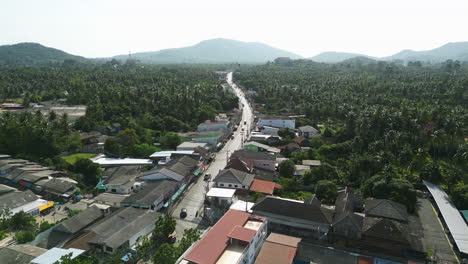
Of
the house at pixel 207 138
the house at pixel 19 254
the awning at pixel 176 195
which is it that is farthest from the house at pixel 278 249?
the house at pixel 207 138

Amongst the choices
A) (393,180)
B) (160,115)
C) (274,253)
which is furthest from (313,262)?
(160,115)

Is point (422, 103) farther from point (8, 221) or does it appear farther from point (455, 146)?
point (8, 221)

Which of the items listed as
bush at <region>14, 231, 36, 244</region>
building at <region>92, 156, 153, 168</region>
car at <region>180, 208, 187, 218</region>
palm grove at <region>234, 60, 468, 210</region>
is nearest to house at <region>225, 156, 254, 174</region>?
palm grove at <region>234, 60, 468, 210</region>

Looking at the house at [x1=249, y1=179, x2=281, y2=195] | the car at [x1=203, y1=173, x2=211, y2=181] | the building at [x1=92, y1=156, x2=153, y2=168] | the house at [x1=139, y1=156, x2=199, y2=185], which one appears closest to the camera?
the house at [x1=249, y1=179, x2=281, y2=195]

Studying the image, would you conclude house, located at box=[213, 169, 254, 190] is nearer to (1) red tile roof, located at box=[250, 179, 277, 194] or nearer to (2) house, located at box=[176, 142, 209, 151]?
(1) red tile roof, located at box=[250, 179, 277, 194]

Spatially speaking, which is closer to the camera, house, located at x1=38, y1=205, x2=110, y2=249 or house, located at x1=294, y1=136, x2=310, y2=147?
house, located at x1=38, y1=205, x2=110, y2=249

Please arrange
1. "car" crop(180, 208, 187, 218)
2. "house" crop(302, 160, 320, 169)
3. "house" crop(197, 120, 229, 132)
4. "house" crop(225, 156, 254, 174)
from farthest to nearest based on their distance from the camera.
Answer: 1. "house" crop(197, 120, 229, 132)
2. "house" crop(302, 160, 320, 169)
3. "house" crop(225, 156, 254, 174)
4. "car" crop(180, 208, 187, 218)

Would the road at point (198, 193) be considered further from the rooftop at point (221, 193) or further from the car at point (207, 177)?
the rooftop at point (221, 193)
